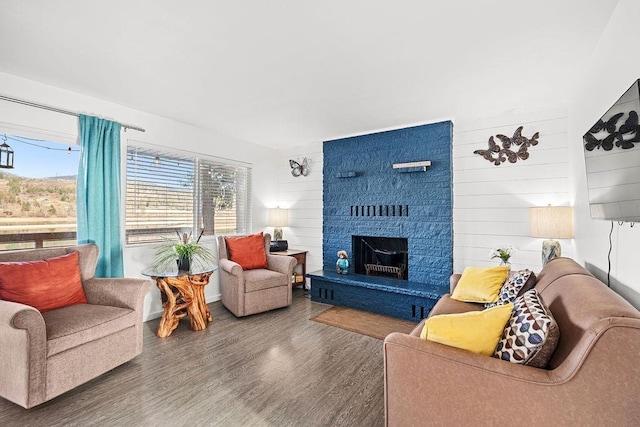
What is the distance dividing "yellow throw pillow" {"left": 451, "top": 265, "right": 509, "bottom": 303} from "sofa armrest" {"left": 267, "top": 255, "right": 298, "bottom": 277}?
1946 mm

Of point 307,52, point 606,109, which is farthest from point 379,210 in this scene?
point 606,109

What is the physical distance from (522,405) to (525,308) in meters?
0.39

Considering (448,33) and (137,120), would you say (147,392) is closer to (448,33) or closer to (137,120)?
(137,120)

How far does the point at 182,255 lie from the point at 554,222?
11.8 ft

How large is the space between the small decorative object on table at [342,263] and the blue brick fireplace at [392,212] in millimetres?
128

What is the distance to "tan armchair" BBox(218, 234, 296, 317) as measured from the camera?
3400 mm

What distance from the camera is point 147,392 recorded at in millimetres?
2047

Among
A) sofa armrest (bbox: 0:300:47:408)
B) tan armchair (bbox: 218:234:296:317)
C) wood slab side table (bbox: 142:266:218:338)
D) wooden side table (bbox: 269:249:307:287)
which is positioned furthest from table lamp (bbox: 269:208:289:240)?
sofa armrest (bbox: 0:300:47:408)

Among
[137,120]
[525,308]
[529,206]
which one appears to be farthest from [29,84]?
[529,206]

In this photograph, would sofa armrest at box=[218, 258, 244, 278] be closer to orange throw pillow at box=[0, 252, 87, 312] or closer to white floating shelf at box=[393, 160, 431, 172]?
orange throw pillow at box=[0, 252, 87, 312]

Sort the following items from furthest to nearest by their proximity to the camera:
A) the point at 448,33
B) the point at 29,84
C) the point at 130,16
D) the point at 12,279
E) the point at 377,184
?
the point at 377,184 → the point at 29,84 → the point at 12,279 → the point at 448,33 → the point at 130,16

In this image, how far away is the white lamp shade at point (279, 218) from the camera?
15.8 ft

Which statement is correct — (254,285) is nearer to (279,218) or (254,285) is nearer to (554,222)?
(279,218)

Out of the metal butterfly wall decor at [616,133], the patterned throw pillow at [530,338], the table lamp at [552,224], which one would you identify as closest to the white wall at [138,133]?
the patterned throw pillow at [530,338]
